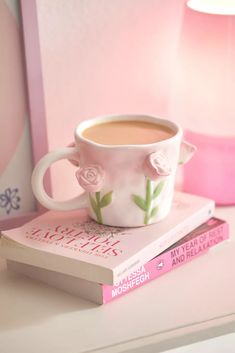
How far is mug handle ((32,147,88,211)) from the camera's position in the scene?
0.75m

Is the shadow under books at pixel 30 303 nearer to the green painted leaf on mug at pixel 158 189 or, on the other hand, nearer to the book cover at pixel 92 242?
the book cover at pixel 92 242

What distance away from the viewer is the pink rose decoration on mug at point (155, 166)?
2.36 ft

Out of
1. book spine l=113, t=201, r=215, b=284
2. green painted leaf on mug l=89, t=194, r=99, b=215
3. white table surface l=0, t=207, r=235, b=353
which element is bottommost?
white table surface l=0, t=207, r=235, b=353

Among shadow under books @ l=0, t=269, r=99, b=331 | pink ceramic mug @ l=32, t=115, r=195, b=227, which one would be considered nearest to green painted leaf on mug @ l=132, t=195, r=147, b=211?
pink ceramic mug @ l=32, t=115, r=195, b=227

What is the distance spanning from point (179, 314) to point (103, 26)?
0.38 m

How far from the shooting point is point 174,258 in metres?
0.77

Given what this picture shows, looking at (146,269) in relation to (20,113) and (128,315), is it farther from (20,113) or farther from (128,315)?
(20,113)

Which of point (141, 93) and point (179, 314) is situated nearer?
point (179, 314)

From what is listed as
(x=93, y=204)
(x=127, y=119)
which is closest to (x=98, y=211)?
(x=93, y=204)

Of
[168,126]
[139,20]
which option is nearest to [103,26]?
[139,20]

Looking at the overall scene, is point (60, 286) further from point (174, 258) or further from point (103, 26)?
point (103, 26)

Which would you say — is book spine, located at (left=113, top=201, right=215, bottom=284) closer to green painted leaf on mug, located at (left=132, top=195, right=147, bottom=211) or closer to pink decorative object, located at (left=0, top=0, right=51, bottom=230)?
green painted leaf on mug, located at (left=132, top=195, right=147, bottom=211)

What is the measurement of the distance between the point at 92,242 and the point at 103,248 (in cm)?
2

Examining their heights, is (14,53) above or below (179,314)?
above
